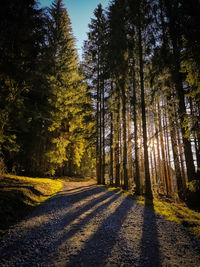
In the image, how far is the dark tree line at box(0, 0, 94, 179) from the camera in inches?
264

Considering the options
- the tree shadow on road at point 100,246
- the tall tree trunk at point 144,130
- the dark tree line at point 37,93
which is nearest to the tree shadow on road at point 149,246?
the tree shadow on road at point 100,246

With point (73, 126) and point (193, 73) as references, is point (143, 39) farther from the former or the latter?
point (73, 126)

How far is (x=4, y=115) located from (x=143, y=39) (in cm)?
996

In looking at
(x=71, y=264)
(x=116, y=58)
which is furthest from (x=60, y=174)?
(x=71, y=264)

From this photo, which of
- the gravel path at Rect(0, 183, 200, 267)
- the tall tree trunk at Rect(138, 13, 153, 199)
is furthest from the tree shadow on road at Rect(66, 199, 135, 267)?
the tall tree trunk at Rect(138, 13, 153, 199)

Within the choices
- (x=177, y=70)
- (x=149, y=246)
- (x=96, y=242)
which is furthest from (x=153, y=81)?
(x=96, y=242)

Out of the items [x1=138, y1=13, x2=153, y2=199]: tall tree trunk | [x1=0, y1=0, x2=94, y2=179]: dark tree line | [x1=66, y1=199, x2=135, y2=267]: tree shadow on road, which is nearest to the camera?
[x1=66, y1=199, x2=135, y2=267]: tree shadow on road

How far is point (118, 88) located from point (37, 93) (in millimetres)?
7022

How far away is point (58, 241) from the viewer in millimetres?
2877

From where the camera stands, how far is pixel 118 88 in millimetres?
11602

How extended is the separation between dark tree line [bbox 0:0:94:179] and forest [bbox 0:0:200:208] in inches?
2.4

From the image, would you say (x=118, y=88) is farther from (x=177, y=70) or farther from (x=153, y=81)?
(x=177, y=70)

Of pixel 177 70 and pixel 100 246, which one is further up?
pixel 177 70

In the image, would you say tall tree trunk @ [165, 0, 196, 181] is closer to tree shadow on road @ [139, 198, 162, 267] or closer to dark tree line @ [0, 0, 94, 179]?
tree shadow on road @ [139, 198, 162, 267]
